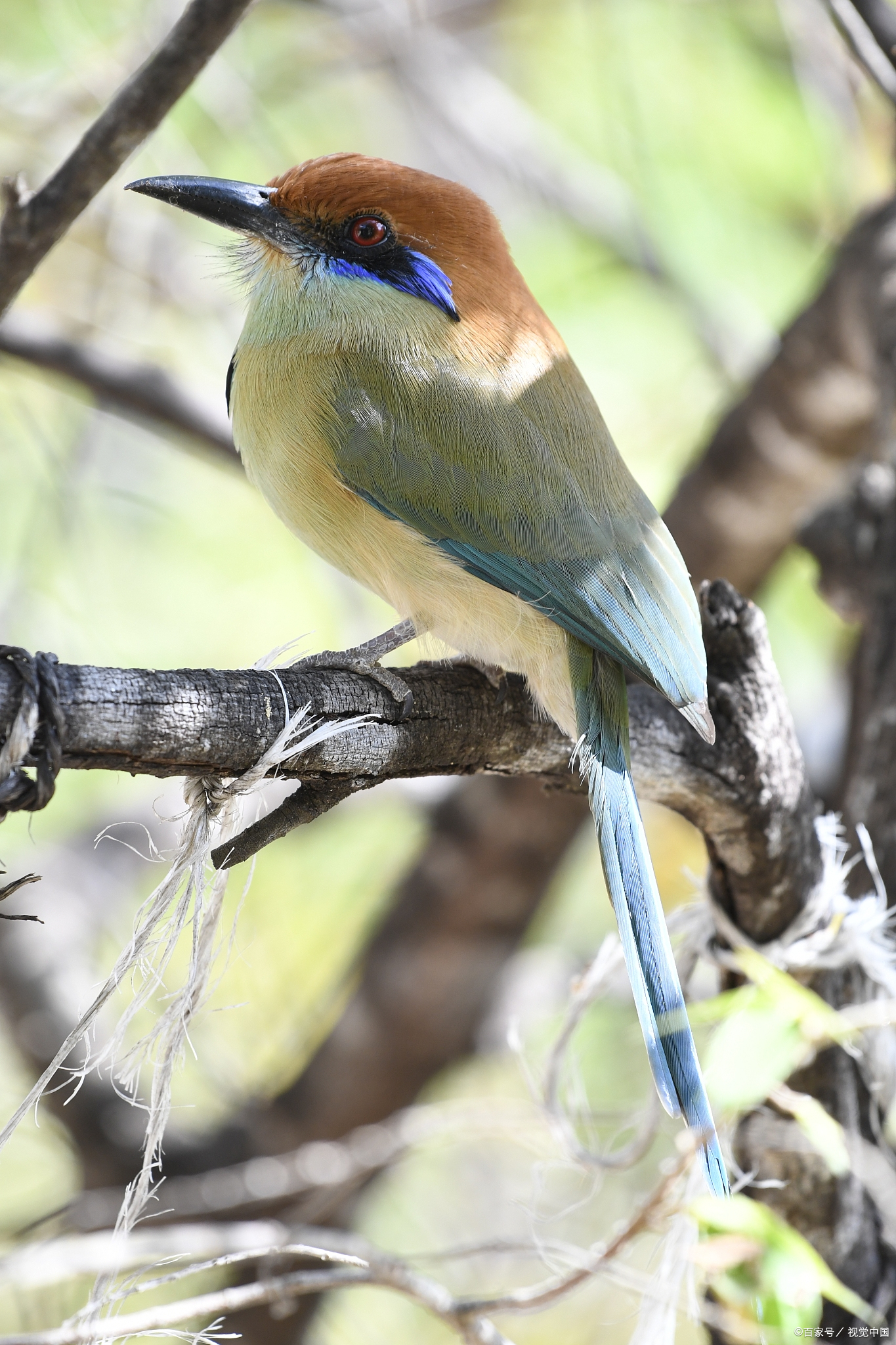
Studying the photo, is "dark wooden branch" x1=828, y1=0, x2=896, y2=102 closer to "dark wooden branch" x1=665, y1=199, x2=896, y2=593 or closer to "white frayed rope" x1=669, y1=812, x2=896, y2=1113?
"dark wooden branch" x1=665, y1=199, x2=896, y2=593

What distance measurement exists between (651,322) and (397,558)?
3587 millimetres

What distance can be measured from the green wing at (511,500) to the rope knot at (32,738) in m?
0.76

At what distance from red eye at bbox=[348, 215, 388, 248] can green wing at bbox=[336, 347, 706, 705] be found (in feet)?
0.91

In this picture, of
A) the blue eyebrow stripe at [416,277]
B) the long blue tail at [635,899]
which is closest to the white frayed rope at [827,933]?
the long blue tail at [635,899]

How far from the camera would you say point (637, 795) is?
181 cm

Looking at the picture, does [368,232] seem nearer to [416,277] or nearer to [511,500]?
[416,277]

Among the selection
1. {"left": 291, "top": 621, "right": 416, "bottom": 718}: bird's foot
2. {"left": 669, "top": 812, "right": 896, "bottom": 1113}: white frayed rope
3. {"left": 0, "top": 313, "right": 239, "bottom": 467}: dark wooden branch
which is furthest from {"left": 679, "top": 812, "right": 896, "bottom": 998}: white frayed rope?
{"left": 0, "top": 313, "right": 239, "bottom": 467}: dark wooden branch

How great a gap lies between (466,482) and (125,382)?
181 centimetres

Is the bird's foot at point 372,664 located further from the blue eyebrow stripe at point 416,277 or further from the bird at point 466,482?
the blue eyebrow stripe at point 416,277

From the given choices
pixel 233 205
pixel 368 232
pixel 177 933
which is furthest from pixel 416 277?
pixel 177 933

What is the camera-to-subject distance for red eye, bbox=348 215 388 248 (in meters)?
1.98

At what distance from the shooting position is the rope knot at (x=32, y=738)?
1.05 meters

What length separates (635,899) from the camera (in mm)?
1648

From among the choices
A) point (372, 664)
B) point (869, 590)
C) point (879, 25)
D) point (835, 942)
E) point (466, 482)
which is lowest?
point (835, 942)
